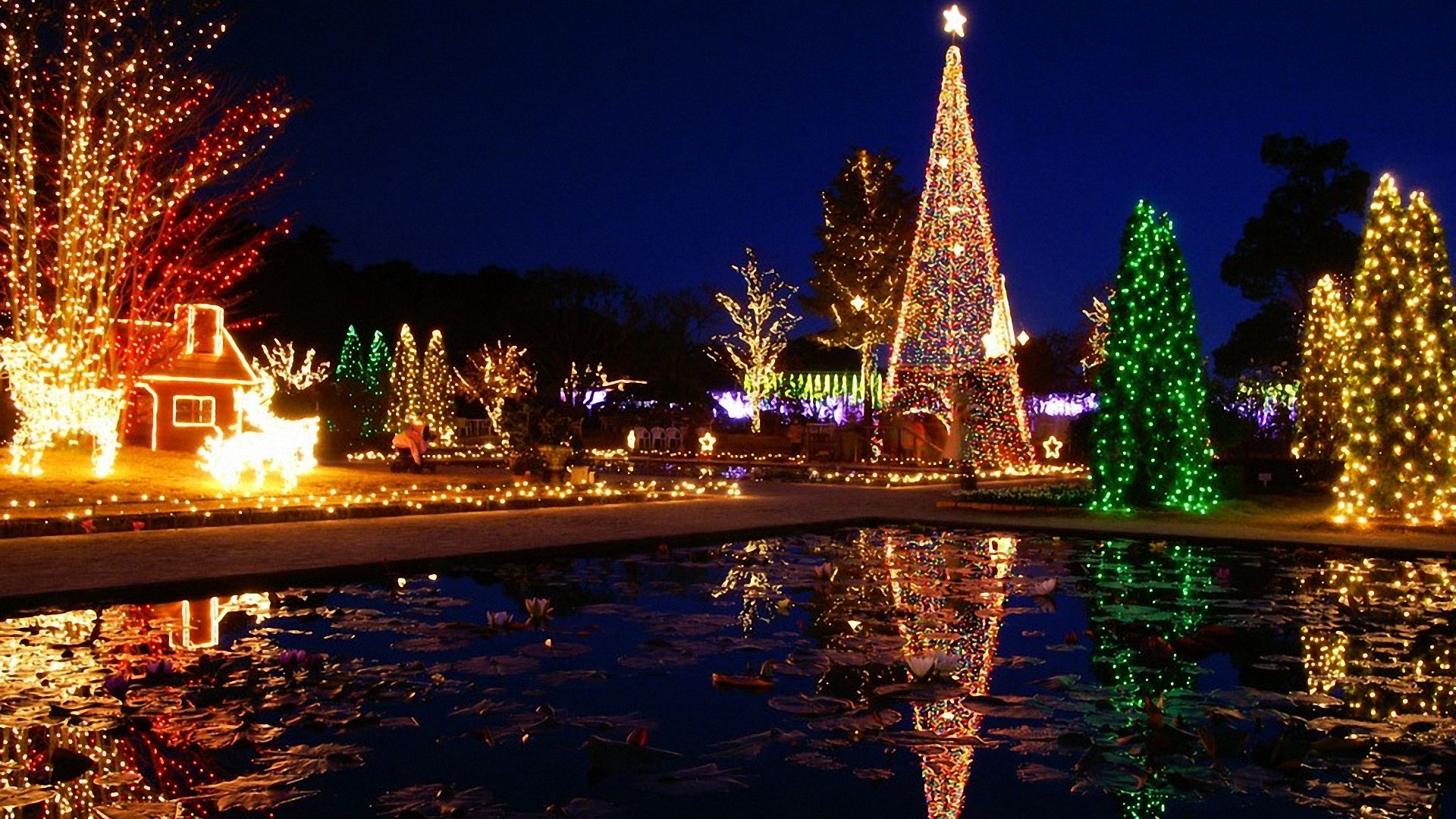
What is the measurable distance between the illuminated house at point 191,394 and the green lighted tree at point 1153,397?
58.3 ft

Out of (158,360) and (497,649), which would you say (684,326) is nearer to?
(158,360)

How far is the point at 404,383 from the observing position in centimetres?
4234

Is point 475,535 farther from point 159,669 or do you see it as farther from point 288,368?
point 288,368

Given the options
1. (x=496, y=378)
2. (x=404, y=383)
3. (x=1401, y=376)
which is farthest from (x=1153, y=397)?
(x=496, y=378)

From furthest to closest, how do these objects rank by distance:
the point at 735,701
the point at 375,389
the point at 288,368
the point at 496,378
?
the point at 288,368 → the point at 496,378 → the point at 375,389 → the point at 735,701

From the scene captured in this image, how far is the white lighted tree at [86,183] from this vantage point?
17.7 metres

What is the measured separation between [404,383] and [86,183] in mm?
24284

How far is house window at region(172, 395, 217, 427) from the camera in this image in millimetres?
25828

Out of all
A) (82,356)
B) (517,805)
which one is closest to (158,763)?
(517,805)

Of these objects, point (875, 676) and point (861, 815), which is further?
point (875, 676)

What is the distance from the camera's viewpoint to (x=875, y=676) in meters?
6.82

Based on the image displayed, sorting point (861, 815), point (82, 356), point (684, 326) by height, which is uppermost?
point (684, 326)

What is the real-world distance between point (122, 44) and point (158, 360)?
278 inches

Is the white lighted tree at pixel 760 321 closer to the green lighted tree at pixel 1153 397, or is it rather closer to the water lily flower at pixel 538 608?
the green lighted tree at pixel 1153 397
